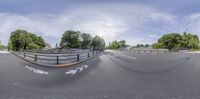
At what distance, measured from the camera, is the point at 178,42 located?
3457 inches

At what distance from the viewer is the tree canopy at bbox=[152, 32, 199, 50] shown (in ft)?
275

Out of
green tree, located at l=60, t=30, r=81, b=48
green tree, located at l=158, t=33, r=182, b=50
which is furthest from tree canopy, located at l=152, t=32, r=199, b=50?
green tree, located at l=60, t=30, r=81, b=48

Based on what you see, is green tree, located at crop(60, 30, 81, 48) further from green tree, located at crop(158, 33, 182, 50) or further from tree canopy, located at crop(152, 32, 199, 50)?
green tree, located at crop(158, 33, 182, 50)

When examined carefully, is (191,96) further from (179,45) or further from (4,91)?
(179,45)

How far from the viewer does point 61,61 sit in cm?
1605

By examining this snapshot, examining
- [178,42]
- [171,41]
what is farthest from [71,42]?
[171,41]

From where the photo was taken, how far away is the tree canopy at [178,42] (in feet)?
275

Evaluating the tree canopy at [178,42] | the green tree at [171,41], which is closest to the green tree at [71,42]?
the tree canopy at [178,42]

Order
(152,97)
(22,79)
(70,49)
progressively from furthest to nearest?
(70,49) < (22,79) < (152,97)

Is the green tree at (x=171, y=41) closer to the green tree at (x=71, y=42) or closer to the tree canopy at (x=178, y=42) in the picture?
the tree canopy at (x=178, y=42)

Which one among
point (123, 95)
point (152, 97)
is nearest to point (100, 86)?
point (123, 95)

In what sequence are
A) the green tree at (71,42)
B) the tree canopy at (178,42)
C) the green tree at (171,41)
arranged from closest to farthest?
the green tree at (71,42)
the tree canopy at (178,42)
the green tree at (171,41)

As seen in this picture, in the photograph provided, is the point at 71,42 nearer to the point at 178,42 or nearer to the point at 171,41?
the point at 178,42

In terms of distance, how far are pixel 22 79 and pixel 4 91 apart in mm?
2211
